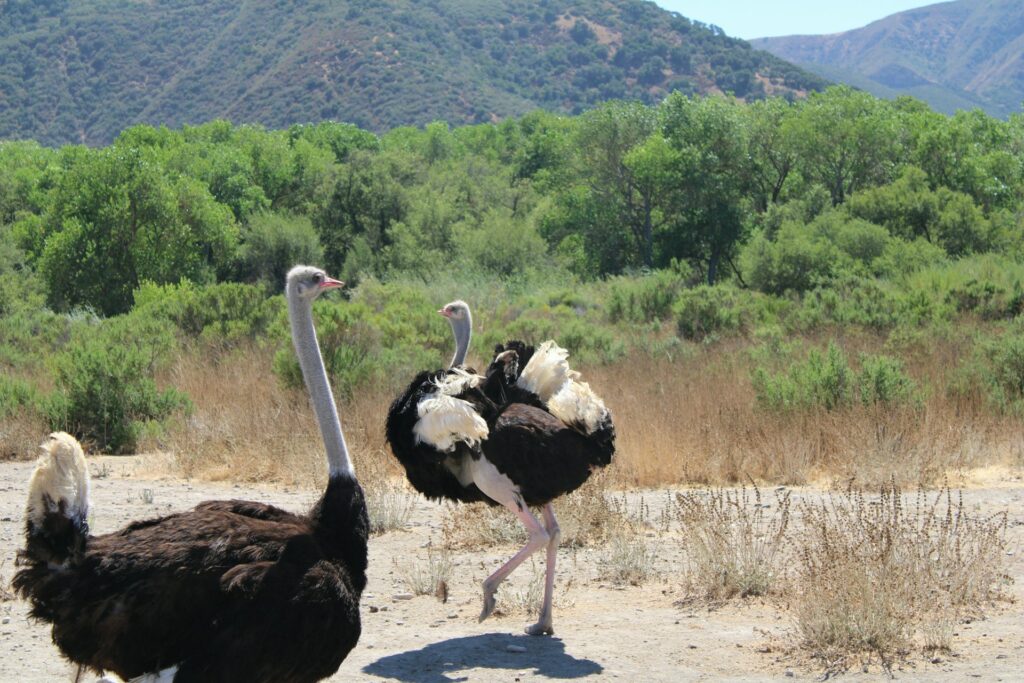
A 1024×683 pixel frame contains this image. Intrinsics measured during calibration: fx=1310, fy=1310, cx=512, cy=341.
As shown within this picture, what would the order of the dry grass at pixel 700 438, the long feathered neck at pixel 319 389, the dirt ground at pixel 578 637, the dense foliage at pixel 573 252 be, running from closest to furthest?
the long feathered neck at pixel 319 389
the dirt ground at pixel 578 637
the dry grass at pixel 700 438
the dense foliage at pixel 573 252

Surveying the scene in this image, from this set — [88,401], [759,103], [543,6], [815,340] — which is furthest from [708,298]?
[543,6]

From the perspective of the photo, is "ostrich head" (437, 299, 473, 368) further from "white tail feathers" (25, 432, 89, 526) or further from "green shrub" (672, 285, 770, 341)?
"green shrub" (672, 285, 770, 341)

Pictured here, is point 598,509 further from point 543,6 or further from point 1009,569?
point 543,6

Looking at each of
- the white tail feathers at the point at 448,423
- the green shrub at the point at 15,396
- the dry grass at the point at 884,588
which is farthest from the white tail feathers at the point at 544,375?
the green shrub at the point at 15,396

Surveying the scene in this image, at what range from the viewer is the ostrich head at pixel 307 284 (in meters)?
5.04

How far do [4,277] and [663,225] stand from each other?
17090 millimetres

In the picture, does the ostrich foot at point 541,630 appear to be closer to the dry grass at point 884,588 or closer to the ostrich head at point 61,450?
the dry grass at point 884,588

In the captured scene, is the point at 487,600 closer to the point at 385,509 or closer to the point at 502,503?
the point at 502,503

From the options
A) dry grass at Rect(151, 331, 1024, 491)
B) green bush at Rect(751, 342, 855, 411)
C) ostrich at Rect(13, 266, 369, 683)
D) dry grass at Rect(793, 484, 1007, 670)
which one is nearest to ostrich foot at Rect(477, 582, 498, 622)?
dry grass at Rect(793, 484, 1007, 670)

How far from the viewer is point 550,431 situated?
623cm

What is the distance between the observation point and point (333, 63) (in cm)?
11569

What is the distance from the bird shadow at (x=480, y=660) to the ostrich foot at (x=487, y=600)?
106 mm

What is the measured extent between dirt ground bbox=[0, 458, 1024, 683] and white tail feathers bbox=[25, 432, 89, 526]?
1.66 metres

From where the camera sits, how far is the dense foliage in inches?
522
